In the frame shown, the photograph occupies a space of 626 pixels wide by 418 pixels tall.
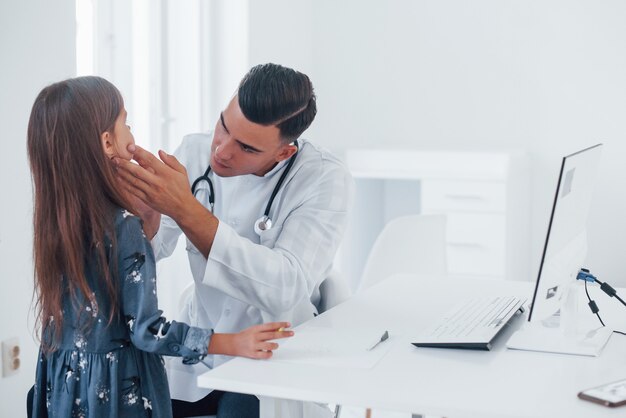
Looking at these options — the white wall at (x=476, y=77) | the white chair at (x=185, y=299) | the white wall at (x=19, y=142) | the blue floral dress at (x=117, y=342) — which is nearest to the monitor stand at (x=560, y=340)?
the blue floral dress at (x=117, y=342)

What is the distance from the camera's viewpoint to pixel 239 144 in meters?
1.73

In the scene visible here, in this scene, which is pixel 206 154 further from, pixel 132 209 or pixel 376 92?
pixel 376 92

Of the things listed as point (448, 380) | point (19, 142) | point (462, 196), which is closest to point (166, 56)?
point (19, 142)

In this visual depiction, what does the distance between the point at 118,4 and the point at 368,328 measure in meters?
2.02

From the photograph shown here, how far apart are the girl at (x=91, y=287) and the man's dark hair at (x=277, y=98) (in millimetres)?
355

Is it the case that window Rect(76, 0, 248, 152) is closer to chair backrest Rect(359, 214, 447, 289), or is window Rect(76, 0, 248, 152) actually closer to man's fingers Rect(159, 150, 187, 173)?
chair backrest Rect(359, 214, 447, 289)

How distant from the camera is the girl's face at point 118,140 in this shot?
1.48 meters

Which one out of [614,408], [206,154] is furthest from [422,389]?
[206,154]

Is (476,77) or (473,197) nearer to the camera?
(473,197)

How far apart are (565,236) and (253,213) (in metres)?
0.70

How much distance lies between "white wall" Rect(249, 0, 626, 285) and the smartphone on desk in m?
2.79

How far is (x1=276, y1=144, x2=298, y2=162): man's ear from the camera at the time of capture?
1.82 m

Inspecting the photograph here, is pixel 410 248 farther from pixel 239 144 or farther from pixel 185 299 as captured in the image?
pixel 239 144

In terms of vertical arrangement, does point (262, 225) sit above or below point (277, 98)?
below
